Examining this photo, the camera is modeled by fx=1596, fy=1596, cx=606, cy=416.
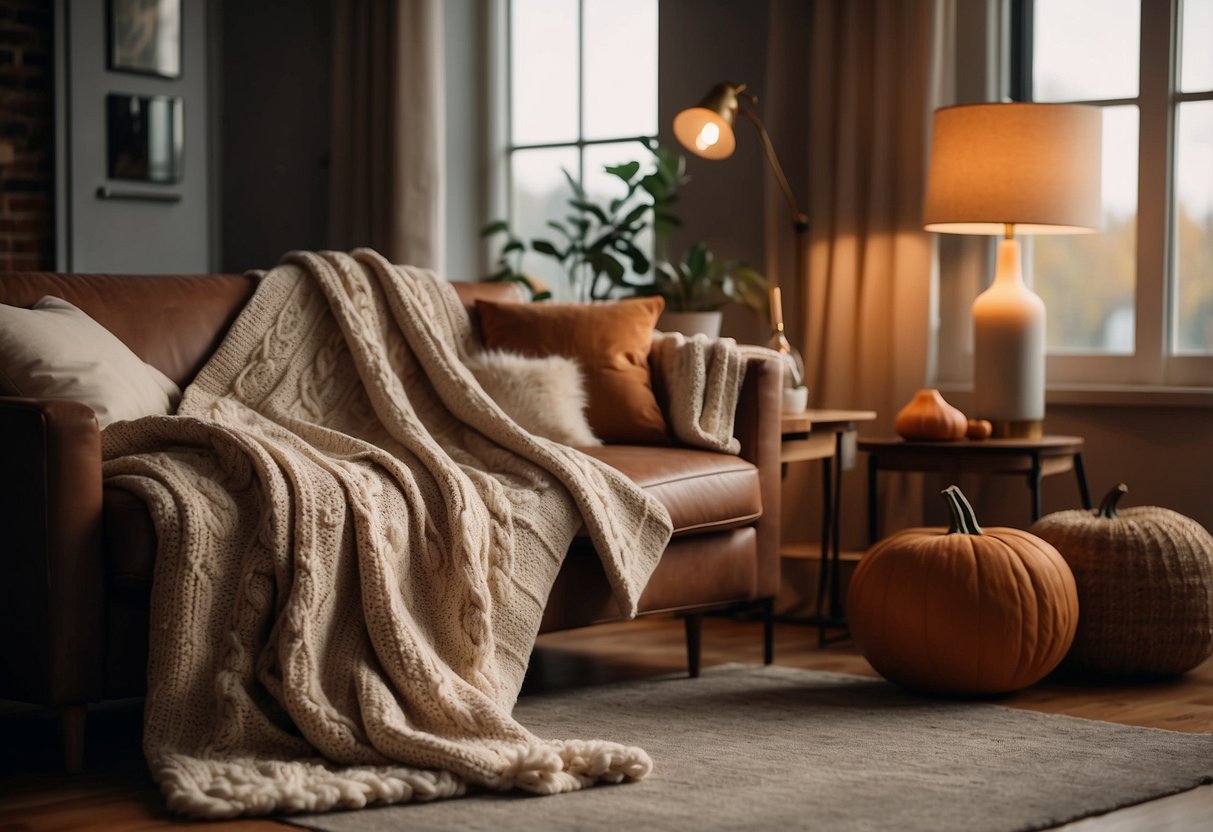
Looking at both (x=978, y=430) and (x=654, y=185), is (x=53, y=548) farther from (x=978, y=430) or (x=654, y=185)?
(x=654, y=185)

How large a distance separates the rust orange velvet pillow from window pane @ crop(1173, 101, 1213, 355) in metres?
1.37

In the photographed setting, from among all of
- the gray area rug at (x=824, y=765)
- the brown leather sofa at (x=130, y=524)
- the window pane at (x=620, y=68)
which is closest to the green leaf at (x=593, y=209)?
the window pane at (x=620, y=68)

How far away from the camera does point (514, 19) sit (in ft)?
18.1

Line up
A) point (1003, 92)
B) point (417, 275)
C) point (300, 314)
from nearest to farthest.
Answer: point (300, 314)
point (417, 275)
point (1003, 92)

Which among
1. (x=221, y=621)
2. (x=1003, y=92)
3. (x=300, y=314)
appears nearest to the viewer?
(x=221, y=621)

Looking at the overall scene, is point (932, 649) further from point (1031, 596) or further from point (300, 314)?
point (300, 314)

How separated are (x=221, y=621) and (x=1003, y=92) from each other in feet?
8.59

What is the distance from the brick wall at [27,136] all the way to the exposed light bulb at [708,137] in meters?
2.58

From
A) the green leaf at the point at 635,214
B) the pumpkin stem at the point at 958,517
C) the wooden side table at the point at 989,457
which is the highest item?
the green leaf at the point at 635,214

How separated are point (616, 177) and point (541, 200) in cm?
46

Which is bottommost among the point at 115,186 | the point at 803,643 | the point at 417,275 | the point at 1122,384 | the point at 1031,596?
the point at 803,643

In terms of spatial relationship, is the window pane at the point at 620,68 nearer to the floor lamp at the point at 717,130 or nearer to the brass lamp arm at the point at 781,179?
the brass lamp arm at the point at 781,179

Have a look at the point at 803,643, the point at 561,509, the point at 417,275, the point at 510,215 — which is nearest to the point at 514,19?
the point at 510,215

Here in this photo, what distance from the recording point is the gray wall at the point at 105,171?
214 inches
